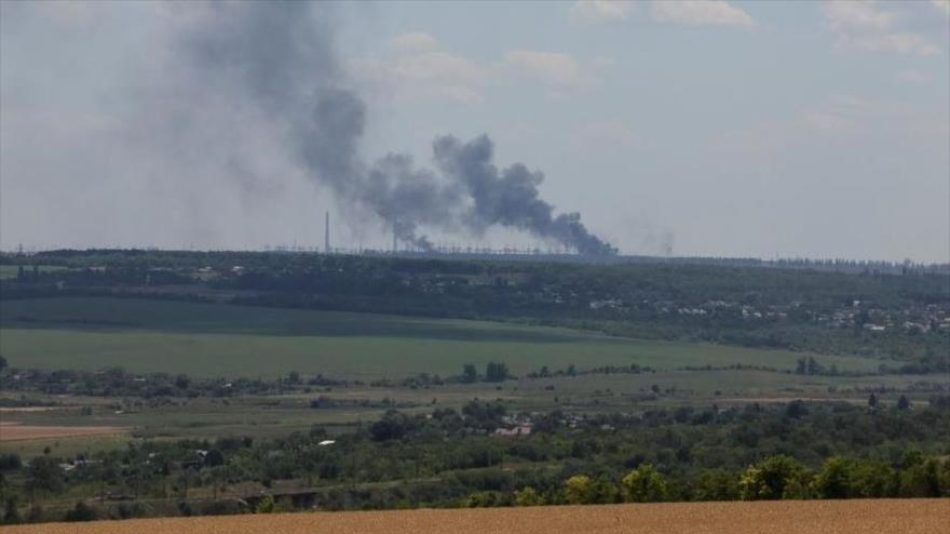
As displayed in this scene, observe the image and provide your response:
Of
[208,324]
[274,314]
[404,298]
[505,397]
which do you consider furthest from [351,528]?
[404,298]

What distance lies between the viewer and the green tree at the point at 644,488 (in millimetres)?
45312

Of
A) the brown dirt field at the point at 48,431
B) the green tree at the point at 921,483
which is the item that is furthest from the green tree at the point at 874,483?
the brown dirt field at the point at 48,431

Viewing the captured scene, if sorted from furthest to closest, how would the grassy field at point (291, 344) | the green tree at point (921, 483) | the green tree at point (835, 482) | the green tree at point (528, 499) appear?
the grassy field at point (291, 344), the green tree at point (528, 499), the green tree at point (921, 483), the green tree at point (835, 482)

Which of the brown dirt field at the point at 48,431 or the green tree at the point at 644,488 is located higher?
the green tree at the point at 644,488

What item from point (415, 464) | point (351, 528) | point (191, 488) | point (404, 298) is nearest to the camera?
point (351, 528)

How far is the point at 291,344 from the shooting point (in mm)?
119438

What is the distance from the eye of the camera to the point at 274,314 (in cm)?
13612

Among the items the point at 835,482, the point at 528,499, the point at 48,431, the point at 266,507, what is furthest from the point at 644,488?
the point at 48,431

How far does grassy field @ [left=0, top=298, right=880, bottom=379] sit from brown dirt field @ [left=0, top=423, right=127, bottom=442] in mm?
28212

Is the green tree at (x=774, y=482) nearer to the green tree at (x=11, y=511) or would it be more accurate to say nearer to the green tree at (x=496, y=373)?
the green tree at (x=11, y=511)

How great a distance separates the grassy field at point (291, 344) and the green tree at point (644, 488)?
62.0 meters

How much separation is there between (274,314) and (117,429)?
57701 millimetres

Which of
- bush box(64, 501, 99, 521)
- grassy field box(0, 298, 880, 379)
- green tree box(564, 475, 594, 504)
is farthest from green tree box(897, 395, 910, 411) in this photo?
bush box(64, 501, 99, 521)

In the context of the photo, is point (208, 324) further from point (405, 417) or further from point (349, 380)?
point (405, 417)
